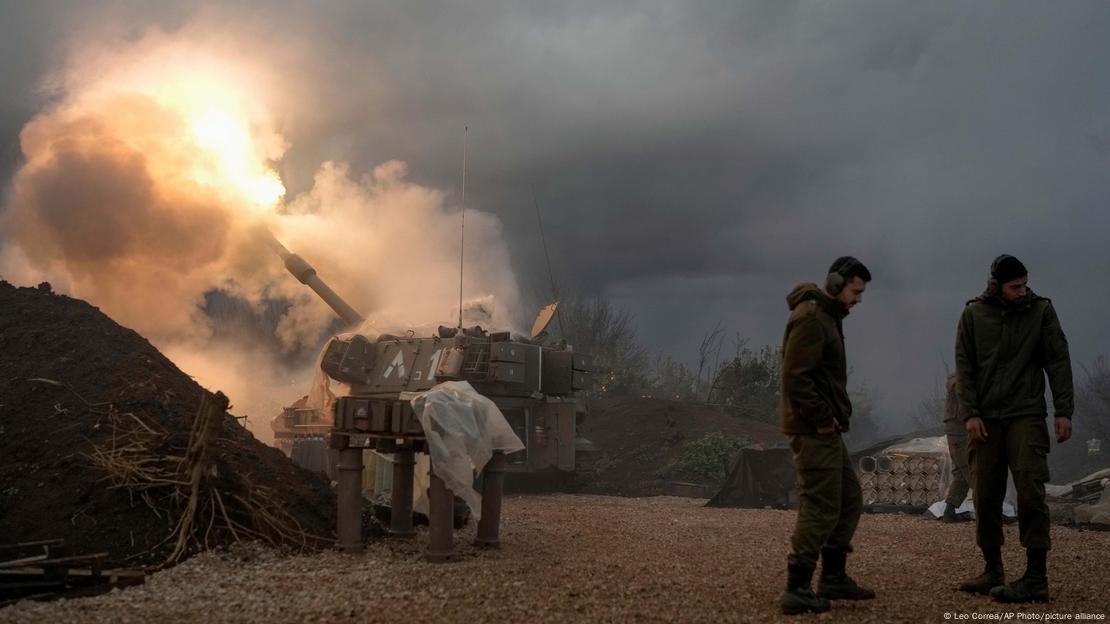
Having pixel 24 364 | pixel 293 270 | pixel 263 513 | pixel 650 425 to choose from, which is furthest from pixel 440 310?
pixel 263 513

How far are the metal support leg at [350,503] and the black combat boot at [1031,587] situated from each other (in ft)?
16.1

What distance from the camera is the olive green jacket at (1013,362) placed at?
20.6ft

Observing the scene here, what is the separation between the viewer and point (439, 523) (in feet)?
26.6

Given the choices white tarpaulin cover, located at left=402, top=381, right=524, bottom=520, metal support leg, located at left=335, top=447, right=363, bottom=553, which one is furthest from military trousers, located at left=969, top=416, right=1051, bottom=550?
metal support leg, located at left=335, top=447, right=363, bottom=553

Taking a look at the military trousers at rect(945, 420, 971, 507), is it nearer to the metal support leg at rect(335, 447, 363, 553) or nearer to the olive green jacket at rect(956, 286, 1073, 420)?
the olive green jacket at rect(956, 286, 1073, 420)

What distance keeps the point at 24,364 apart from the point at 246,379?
23.8 m

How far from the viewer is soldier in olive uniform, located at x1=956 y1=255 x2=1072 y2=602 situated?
20.3 feet

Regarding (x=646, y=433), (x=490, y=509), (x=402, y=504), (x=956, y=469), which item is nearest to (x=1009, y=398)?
(x=490, y=509)

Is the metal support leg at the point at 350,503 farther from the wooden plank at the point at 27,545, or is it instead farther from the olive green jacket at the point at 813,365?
the olive green jacket at the point at 813,365

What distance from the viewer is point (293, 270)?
63.9ft

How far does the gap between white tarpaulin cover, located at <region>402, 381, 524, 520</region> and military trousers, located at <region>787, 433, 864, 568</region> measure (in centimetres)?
286

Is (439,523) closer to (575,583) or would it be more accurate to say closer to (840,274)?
(575,583)

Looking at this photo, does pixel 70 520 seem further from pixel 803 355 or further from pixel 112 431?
pixel 803 355

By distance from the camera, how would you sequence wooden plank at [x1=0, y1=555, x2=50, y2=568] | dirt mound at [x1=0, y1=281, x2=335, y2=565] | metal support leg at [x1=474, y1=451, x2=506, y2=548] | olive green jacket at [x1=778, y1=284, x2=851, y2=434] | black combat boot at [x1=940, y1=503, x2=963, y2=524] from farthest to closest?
black combat boot at [x1=940, y1=503, x2=963, y2=524]
metal support leg at [x1=474, y1=451, x2=506, y2=548]
dirt mound at [x1=0, y1=281, x2=335, y2=565]
wooden plank at [x1=0, y1=555, x2=50, y2=568]
olive green jacket at [x1=778, y1=284, x2=851, y2=434]
